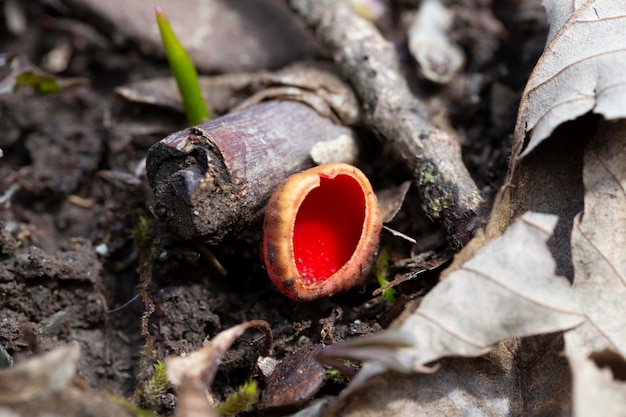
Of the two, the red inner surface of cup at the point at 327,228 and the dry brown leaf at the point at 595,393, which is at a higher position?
the red inner surface of cup at the point at 327,228

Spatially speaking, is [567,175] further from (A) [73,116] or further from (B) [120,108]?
(A) [73,116]

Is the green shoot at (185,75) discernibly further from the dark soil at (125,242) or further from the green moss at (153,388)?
the green moss at (153,388)

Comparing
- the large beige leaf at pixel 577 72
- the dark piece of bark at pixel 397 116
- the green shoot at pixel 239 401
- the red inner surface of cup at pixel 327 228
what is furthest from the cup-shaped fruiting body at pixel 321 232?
the large beige leaf at pixel 577 72

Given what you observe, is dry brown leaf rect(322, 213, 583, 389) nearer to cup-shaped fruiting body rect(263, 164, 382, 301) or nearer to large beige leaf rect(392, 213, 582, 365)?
large beige leaf rect(392, 213, 582, 365)

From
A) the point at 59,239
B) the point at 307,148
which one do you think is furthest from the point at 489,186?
the point at 59,239

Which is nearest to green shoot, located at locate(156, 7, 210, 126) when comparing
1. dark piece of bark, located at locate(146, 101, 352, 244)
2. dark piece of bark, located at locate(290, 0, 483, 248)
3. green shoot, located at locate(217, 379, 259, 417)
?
dark piece of bark, located at locate(146, 101, 352, 244)

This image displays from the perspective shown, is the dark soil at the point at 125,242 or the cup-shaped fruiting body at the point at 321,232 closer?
the cup-shaped fruiting body at the point at 321,232
